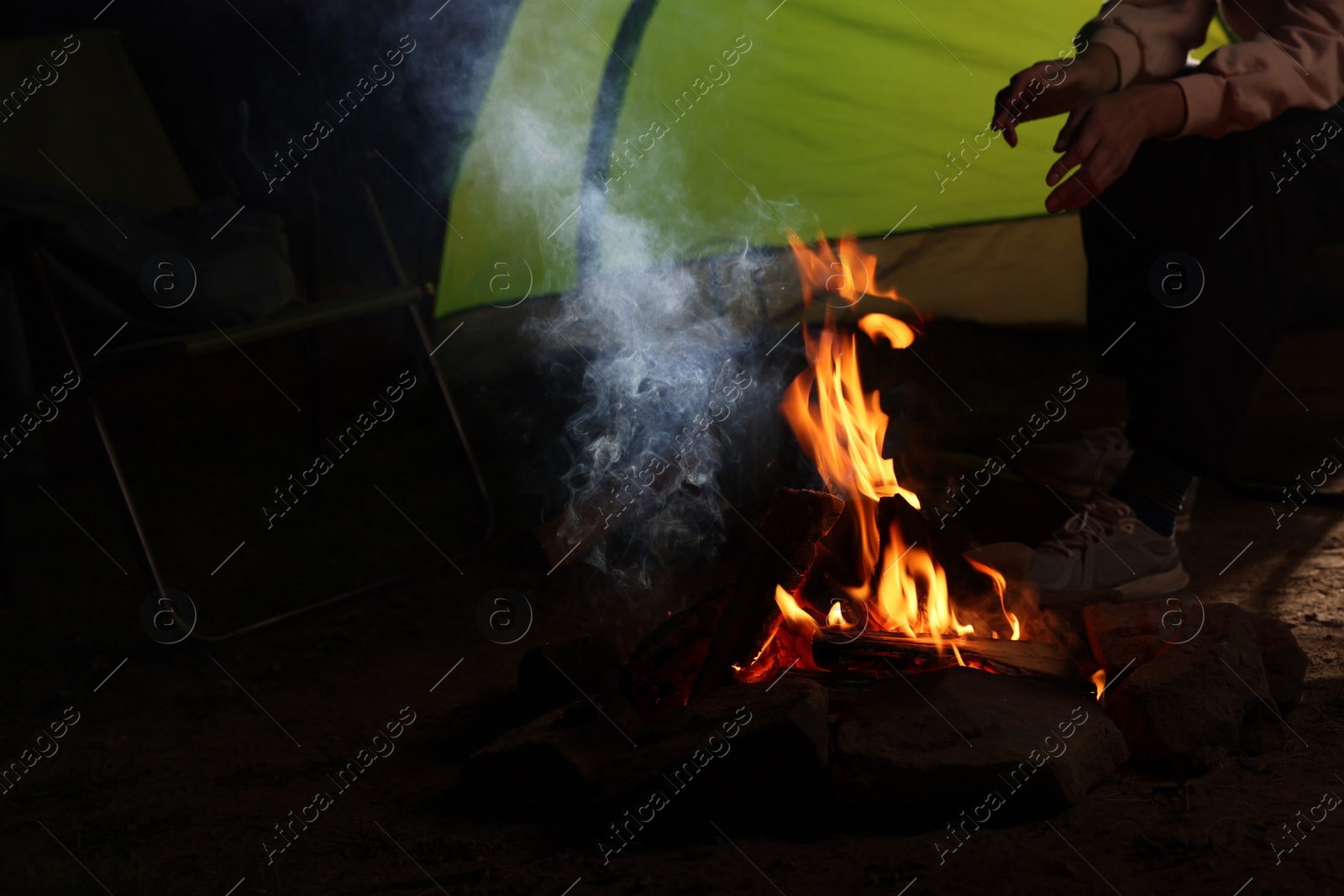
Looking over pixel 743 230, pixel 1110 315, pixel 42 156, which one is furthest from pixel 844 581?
pixel 42 156

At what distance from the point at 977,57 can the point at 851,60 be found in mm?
398

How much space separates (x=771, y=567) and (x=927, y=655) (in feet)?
0.95

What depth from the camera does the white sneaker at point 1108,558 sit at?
208cm

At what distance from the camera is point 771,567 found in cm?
163

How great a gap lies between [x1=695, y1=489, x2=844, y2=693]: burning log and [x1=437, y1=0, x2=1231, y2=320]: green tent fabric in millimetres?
1698

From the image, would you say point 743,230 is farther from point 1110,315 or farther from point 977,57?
point 1110,315

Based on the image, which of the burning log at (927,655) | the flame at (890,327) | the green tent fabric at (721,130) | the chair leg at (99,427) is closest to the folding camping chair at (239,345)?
the chair leg at (99,427)

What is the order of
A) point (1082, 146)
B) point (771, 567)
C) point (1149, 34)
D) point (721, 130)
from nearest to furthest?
point (771, 567) → point (1082, 146) → point (1149, 34) → point (721, 130)

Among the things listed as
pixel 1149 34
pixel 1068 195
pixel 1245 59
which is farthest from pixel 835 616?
pixel 1149 34

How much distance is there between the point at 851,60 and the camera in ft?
9.86

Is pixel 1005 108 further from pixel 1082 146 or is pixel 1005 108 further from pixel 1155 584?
pixel 1155 584

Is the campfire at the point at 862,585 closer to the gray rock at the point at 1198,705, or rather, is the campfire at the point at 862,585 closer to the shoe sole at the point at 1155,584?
the gray rock at the point at 1198,705

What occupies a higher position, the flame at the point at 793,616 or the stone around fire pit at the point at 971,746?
the flame at the point at 793,616

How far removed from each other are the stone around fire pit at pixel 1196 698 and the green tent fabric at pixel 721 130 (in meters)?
1.96
